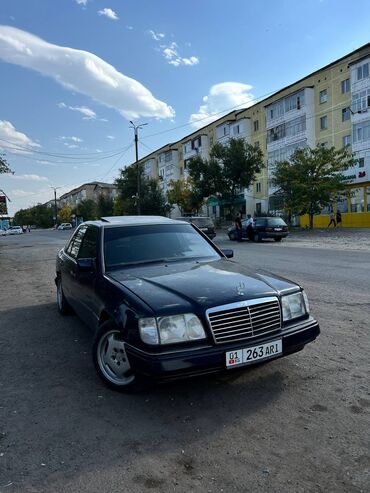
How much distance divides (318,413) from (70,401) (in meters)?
2.01

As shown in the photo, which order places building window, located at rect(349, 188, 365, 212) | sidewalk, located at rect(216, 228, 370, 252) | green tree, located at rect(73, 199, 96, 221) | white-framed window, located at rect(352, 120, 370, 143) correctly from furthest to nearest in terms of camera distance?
1. green tree, located at rect(73, 199, 96, 221)
2. building window, located at rect(349, 188, 365, 212)
3. white-framed window, located at rect(352, 120, 370, 143)
4. sidewalk, located at rect(216, 228, 370, 252)

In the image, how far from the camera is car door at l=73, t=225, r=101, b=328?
4272mm

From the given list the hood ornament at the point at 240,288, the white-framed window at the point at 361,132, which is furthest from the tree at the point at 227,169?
the hood ornament at the point at 240,288

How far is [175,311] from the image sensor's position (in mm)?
3133

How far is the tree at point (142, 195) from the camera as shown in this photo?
186 feet

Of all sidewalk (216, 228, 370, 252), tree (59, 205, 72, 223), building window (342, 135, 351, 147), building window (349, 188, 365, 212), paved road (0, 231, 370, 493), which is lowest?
sidewalk (216, 228, 370, 252)

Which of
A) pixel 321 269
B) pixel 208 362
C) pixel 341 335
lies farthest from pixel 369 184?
pixel 208 362

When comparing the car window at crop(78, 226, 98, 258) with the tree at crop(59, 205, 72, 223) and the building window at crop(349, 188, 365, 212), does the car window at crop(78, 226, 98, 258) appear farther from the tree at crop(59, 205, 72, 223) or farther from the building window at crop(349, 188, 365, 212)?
the tree at crop(59, 205, 72, 223)

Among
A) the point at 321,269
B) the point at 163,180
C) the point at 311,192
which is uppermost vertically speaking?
the point at 163,180

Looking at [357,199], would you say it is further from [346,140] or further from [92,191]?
[92,191]

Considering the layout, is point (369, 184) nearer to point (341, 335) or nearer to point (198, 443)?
point (341, 335)

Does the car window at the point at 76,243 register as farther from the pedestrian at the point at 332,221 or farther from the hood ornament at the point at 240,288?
the pedestrian at the point at 332,221

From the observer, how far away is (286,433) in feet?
9.29

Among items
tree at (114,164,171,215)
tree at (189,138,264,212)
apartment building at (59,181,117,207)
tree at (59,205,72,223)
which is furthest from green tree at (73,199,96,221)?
tree at (189,138,264,212)
